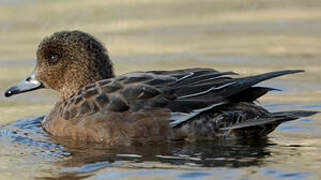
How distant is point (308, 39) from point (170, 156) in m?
5.04

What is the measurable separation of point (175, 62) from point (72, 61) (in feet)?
8.24

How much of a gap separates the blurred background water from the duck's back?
0.13 meters

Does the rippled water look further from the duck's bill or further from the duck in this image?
the duck's bill

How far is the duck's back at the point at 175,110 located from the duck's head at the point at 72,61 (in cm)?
90

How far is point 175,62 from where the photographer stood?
11.6 metres

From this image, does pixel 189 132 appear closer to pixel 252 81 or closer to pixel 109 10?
pixel 252 81

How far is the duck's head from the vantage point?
30.3 feet

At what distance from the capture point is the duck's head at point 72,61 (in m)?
9.23

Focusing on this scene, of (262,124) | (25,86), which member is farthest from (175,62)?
(262,124)

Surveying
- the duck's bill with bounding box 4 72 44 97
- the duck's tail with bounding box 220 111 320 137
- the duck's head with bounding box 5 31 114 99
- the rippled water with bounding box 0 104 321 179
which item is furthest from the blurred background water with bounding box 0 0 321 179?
the duck's head with bounding box 5 31 114 99

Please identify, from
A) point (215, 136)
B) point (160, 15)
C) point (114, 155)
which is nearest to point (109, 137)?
point (114, 155)

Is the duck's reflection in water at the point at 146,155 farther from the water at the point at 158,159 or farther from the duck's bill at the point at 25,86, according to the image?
the duck's bill at the point at 25,86

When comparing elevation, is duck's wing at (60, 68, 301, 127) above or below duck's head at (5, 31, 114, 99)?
below

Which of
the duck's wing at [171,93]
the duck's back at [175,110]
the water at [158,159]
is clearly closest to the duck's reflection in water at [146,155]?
the water at [158,159]
